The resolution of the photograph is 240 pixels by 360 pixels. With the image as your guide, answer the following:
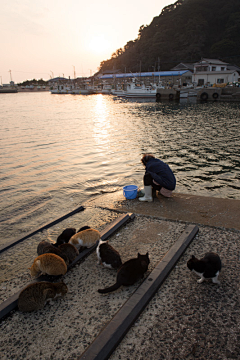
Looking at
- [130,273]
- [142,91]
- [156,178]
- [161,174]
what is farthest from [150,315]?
[142,91]

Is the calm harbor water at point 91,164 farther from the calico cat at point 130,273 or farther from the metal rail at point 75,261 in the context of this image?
the calico cat at point 130,273

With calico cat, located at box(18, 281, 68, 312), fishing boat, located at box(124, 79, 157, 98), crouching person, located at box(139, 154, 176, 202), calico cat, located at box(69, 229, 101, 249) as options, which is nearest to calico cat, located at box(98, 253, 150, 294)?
calico cat, located at box(18, 281, 68, 312)

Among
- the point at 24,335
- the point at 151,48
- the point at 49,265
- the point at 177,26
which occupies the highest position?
the point at 177,26

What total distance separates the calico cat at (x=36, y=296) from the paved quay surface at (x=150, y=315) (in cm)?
8

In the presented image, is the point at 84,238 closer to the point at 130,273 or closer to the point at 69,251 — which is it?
the point at 69,251

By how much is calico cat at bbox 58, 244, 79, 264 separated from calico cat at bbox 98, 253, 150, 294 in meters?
0.87

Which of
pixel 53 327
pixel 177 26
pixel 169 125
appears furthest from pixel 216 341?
pixel 177 26

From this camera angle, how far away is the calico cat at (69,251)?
137 inches

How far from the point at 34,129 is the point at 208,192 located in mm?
17084

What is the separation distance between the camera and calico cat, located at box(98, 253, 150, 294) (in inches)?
112

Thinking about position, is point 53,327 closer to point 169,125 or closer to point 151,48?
point 169,125

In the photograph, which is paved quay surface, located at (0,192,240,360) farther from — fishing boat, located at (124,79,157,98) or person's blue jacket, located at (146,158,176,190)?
fishing boat, located at (124,79,157,98)

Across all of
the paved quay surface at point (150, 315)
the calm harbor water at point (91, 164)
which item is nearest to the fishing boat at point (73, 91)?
the calm harbor water at point (91, 164)

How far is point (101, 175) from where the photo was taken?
31.3 feet
